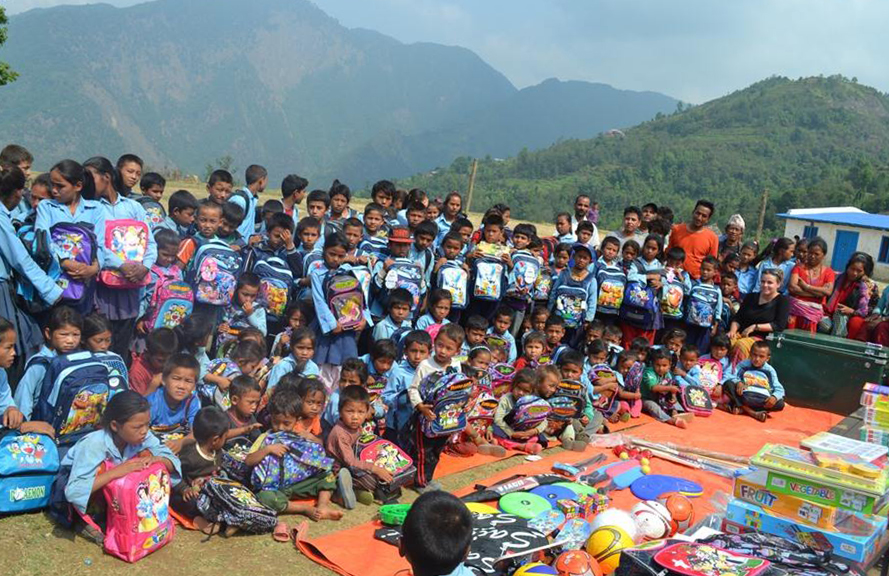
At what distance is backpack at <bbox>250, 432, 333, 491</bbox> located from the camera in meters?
4.55

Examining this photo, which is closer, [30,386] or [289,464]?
[30,386]

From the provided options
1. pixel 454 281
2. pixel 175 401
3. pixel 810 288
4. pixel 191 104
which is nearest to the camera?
pixel 175 401

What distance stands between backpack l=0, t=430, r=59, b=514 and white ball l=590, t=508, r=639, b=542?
307 cm

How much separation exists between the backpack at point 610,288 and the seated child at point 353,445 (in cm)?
367

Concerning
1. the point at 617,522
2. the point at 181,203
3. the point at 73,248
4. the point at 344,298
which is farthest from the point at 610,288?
the point at 73,248

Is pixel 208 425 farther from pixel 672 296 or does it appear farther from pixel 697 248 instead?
pixel 697 248

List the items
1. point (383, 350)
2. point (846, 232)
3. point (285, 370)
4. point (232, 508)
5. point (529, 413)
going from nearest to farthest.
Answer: point (232, 508) < point (285, 370) < point (383, 350) < point (529, 413) < point (846, 232)

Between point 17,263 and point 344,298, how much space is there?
2289 mm

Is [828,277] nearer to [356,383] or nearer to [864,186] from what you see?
[356,383]

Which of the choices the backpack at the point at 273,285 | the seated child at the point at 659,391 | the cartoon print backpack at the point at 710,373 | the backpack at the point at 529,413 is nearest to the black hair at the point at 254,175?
the backpack at the point at 273,285

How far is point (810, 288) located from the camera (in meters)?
8.85

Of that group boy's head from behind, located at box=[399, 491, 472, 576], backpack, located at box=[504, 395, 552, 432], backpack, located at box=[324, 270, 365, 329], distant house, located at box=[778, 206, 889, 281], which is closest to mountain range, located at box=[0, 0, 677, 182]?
distant house, located at box=[778, 206, 889, 281]

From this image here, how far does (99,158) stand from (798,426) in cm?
712

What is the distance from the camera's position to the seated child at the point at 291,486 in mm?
4543
